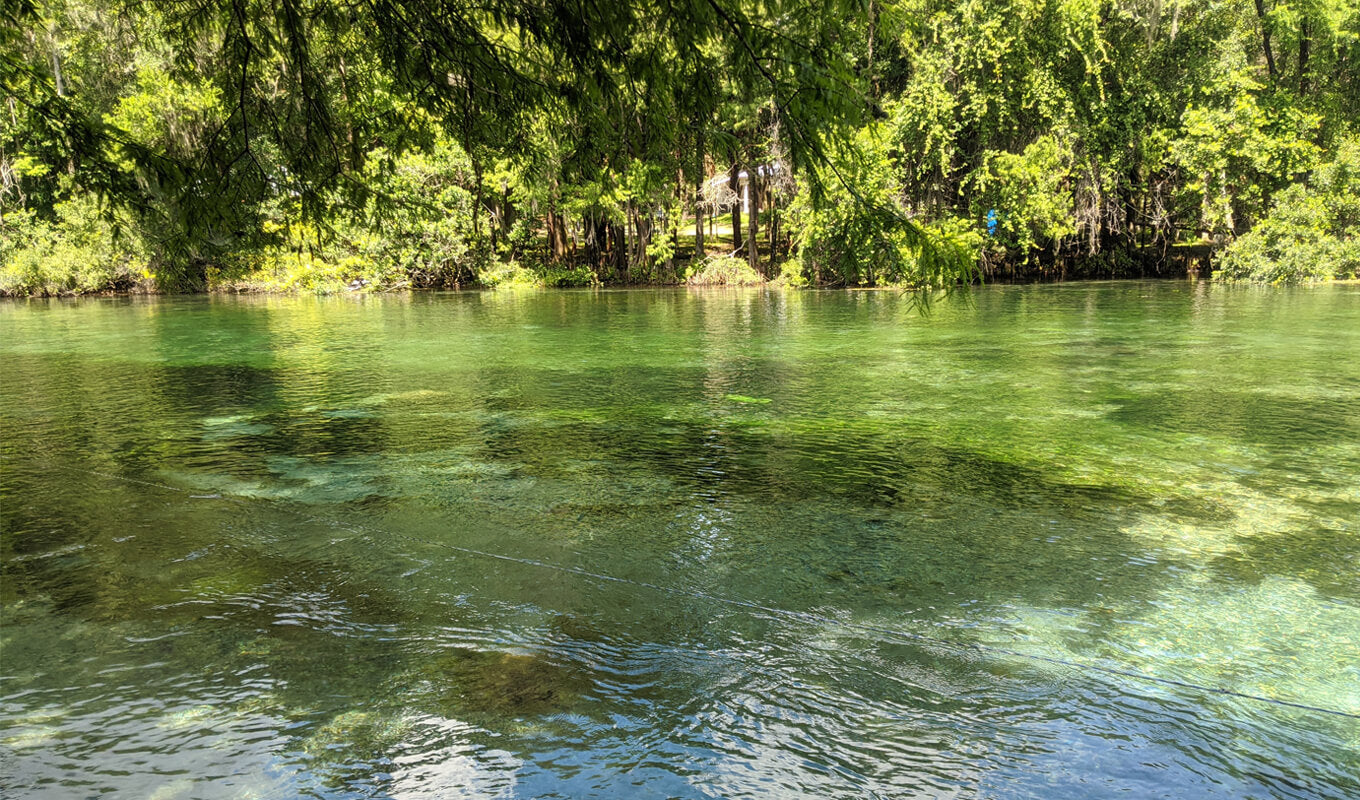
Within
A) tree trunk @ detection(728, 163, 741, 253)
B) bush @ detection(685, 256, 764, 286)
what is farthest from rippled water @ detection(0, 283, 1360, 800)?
bush @ detection(685, 256, 764, 286)

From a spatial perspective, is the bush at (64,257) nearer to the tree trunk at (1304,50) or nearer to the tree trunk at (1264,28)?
the tree trunk at (1264,28)

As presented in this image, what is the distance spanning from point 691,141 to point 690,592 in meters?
2.40

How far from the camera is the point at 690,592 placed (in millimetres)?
3178

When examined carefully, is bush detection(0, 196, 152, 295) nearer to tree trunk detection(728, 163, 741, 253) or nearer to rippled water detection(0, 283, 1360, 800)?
tree trunk detection(728, 163, 741, 253)

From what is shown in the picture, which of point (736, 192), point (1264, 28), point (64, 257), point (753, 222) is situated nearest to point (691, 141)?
point (736, 192)

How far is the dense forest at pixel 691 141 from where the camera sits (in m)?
3.61

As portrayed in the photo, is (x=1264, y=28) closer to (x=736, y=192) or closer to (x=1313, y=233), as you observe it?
(x=1313, y=233)

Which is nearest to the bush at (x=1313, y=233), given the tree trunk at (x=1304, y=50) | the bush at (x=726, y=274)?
the tree trunk at (x=1304, y=50)

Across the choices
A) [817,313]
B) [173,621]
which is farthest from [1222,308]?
[173,621]

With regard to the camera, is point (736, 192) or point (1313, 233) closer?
point (1313, 233)

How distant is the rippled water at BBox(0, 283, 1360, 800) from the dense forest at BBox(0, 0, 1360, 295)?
1.27m

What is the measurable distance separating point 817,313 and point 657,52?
12.6 meters

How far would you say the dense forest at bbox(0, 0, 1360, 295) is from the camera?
11.8 ft

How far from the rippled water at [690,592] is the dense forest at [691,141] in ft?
4.16
